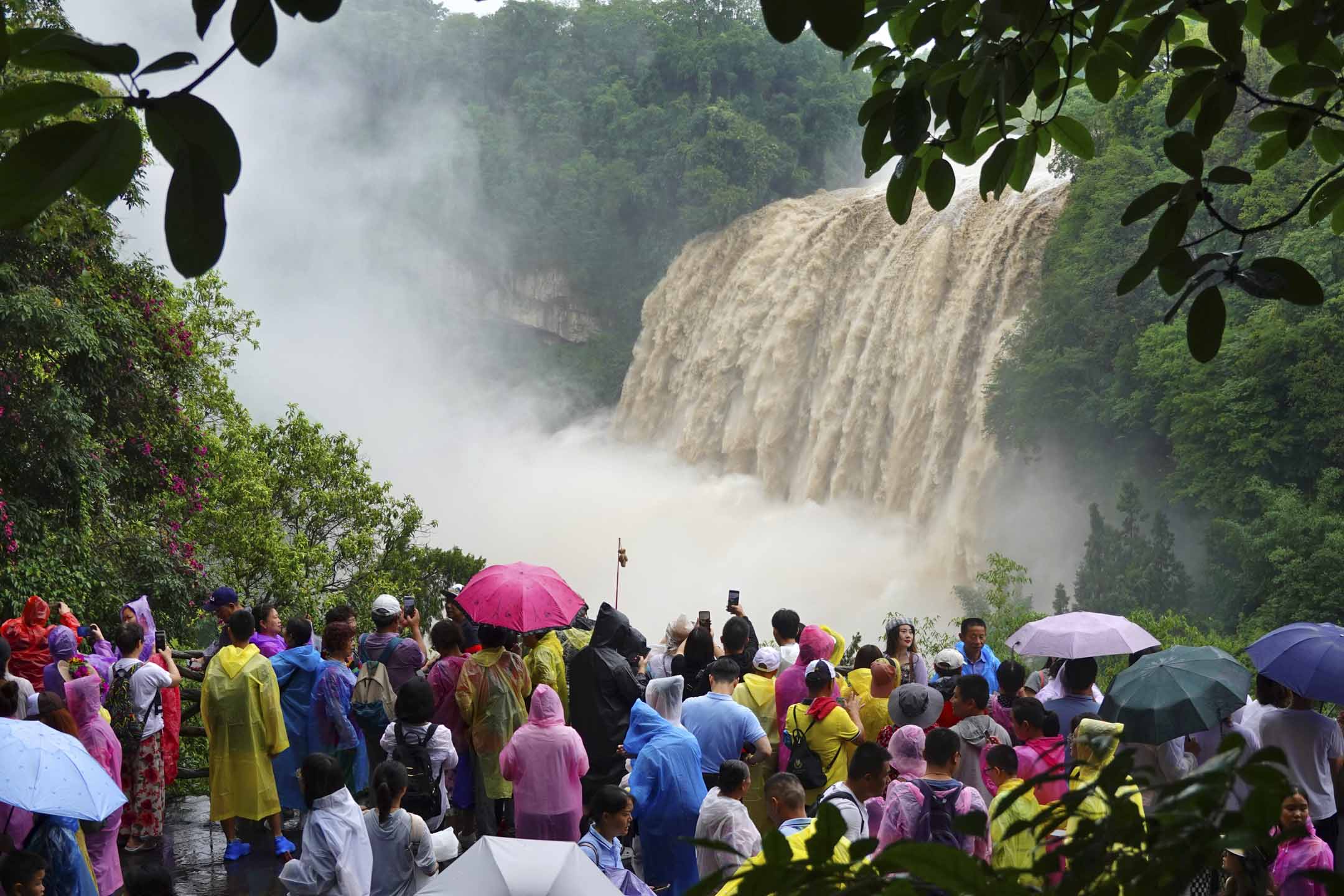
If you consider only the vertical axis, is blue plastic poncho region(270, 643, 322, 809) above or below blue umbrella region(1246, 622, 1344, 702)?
below

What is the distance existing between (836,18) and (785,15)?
0.07 meters

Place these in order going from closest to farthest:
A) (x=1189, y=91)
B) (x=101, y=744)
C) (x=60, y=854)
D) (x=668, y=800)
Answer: (x=1189, y=91), (x=60, y=854), (x=668, y=800), (x=101, y=744)

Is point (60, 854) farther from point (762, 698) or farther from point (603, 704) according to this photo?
point (762, 698)

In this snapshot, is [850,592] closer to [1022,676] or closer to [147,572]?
[147,572]

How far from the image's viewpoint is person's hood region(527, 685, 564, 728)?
5.73m

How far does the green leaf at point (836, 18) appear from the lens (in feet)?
5.70

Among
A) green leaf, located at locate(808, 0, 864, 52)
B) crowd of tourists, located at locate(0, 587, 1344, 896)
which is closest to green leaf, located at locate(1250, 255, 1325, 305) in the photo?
green leaf, located at locate(808, 0, 864, 52)

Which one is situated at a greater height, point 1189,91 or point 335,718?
point 1189,91

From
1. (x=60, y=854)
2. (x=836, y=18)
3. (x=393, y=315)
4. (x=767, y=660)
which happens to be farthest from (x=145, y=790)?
(x=393, y=315)

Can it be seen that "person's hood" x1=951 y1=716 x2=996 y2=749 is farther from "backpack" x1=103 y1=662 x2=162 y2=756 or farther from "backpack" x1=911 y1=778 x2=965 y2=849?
"backpack" x1=103 y1=662 x2=162 y2=756

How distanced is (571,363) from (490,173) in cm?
654

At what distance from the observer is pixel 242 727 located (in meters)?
6.80

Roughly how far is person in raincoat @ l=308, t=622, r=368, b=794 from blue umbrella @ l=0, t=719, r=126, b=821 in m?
2.05

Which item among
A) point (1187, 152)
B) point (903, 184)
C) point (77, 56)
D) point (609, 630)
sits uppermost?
point (1187, 152)
